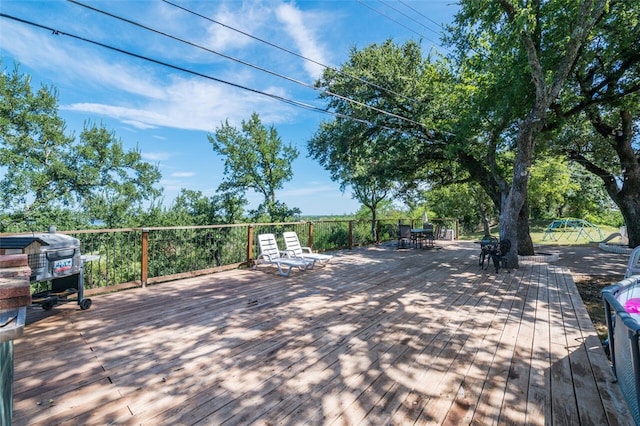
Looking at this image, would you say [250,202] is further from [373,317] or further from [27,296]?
[27,296]

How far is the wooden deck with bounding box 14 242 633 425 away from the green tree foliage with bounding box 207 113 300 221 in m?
13.6

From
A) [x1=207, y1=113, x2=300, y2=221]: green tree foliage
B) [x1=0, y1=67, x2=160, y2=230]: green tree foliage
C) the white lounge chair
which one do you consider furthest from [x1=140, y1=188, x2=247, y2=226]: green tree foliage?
the white lounge chair

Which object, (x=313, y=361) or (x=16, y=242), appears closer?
(x=313, y=361)

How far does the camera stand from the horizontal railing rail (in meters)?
4.97

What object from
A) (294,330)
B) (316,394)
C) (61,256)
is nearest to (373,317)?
(294,330)

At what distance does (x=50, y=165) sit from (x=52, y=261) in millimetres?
15712

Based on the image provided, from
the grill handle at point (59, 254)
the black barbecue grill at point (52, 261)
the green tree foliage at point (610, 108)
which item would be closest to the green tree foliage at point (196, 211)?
the black barbecue grill at point (52, 261)

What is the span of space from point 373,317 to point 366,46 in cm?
1165

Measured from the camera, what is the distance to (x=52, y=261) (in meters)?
3.14

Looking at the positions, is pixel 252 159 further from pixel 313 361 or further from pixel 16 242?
pixel 313 361

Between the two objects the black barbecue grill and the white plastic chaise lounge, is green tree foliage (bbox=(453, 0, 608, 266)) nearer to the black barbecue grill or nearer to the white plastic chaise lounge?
the white plastic chaise lounge

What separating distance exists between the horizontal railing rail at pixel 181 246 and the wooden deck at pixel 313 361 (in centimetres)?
96

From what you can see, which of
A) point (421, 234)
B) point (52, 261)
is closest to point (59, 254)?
point (52, 261)

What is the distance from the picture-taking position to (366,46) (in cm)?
1197
